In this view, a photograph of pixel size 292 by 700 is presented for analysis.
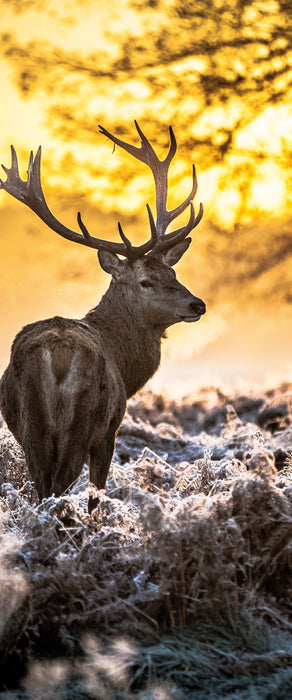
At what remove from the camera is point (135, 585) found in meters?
4.21

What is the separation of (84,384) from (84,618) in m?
2.20

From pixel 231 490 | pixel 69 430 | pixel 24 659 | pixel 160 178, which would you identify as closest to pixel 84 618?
pixel 24 659

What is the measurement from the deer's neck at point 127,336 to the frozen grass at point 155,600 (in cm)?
262

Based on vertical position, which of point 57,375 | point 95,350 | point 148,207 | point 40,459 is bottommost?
point 40,459

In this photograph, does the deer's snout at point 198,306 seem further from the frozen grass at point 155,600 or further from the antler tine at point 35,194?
the frozen grass at point 155,600

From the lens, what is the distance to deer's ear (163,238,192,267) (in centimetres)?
871

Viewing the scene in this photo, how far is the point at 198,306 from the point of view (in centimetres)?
790

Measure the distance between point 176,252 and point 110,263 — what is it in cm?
92

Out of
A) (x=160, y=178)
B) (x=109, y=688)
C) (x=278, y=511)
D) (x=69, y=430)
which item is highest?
(x=160, y=178)

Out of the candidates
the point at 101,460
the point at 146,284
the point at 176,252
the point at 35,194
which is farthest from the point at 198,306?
A: the point at 35,194

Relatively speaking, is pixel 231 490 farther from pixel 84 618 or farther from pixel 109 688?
pixel 109 688

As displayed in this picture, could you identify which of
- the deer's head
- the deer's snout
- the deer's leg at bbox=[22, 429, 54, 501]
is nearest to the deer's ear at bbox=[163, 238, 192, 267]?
the deer's head

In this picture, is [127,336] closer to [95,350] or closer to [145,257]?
[145,257]

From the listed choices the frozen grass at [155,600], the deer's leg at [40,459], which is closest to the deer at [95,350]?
the deer's leg at [40,459]
